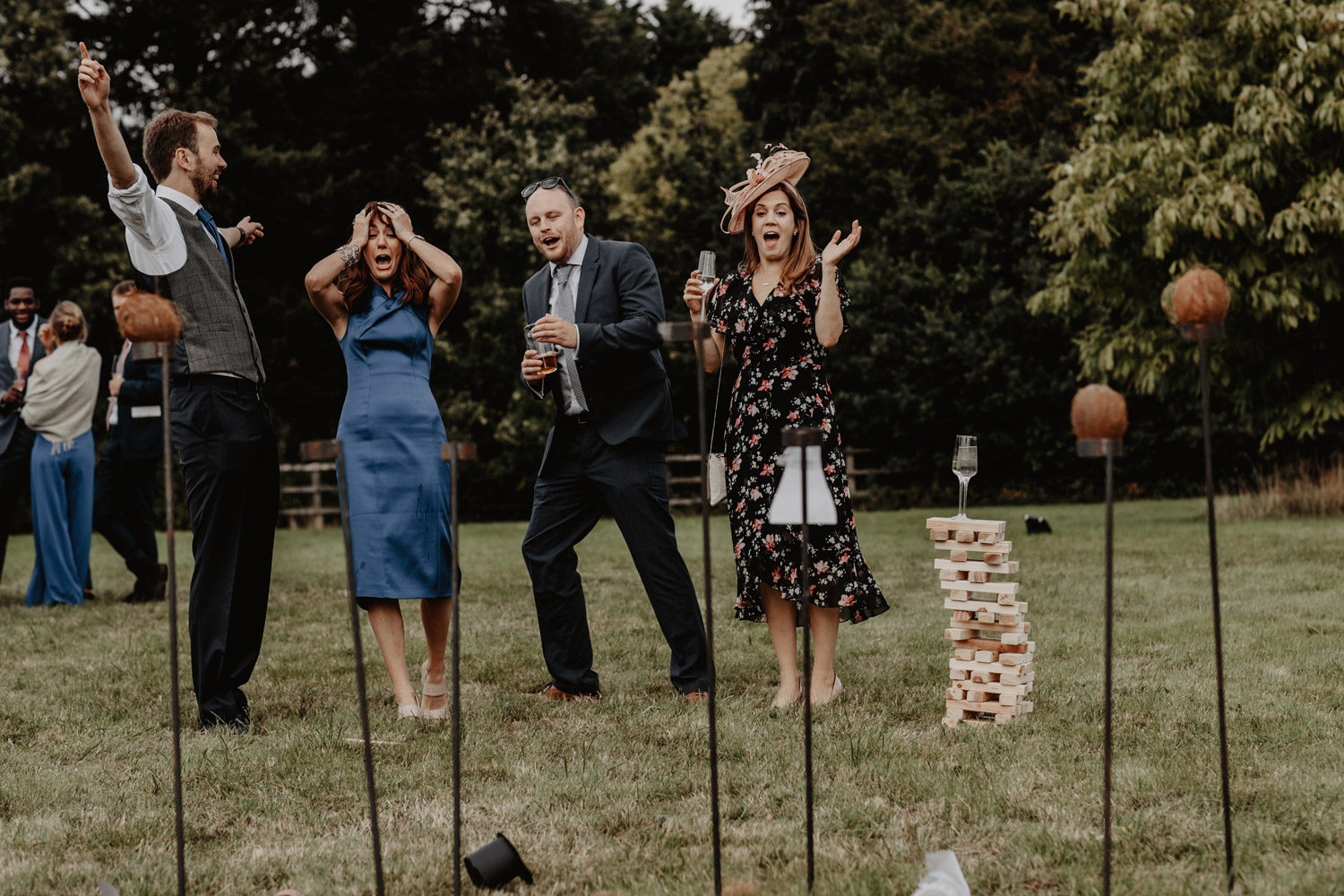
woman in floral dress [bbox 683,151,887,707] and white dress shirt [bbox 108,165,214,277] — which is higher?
white dress shirt [bbox 108,165,214,277]

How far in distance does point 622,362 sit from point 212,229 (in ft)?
5.15

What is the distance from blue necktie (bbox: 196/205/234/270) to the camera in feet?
13.6

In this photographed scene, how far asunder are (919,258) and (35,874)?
20.2 meters

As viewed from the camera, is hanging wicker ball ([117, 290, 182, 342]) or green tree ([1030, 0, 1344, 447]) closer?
hanging wicker ball ([117, 290, 182, 342])

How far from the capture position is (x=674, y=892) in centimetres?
256

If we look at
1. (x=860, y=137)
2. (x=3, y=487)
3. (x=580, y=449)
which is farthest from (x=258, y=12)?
(x=580, y=449)

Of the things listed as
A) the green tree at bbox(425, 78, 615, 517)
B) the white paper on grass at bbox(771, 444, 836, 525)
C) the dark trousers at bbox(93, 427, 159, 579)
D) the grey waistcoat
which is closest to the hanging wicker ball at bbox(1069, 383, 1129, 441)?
the white paper on grass at bbox(771, 444, 836, 525)

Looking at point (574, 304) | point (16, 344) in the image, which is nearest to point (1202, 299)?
point (574, 304)

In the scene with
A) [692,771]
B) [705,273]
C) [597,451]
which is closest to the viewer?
[692,771]

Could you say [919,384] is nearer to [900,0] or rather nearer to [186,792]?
[900,0]

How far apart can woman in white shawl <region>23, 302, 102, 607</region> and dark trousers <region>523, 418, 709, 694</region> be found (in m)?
4.65

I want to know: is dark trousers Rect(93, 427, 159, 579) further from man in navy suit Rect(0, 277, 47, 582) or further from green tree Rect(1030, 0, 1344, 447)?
green tree Rect(1030, 0, 1344, 447)

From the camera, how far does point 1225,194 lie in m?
11.9

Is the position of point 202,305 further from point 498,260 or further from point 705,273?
point 498,260
